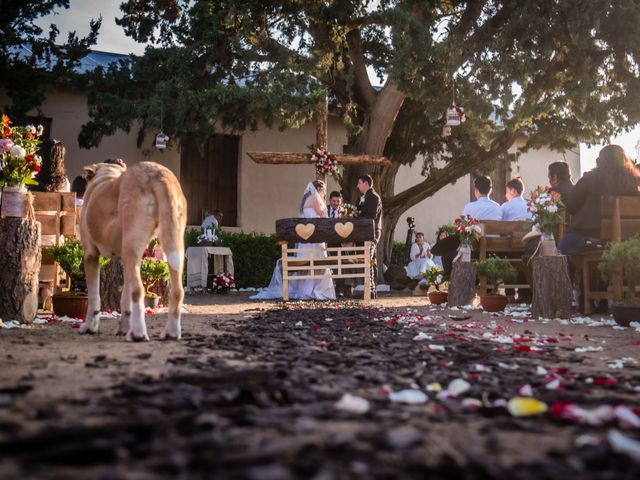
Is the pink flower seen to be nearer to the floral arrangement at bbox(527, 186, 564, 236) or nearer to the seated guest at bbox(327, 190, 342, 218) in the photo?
the floral arrangement at bbox(527, 186, 564, 236)

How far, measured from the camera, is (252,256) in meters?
17.2

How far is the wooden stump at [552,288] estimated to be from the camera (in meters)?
8.21

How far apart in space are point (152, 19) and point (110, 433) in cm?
1564

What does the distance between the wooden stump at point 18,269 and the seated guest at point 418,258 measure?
1246 cm

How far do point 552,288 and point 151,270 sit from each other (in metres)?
5.12

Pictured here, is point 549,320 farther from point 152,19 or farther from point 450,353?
Answer: point 152,19

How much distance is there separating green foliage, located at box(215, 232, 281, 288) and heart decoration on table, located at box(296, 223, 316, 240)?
15.0 ft

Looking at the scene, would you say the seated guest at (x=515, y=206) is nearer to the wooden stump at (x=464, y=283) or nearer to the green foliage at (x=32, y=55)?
the wooden stump at (x=464, y=283)

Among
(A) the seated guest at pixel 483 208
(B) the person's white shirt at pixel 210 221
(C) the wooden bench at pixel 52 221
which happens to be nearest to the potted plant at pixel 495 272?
(A) the seated guest at pixel 483 208

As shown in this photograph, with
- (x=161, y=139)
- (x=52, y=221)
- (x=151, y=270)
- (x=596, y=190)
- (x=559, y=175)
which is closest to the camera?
(x=151, y=270)

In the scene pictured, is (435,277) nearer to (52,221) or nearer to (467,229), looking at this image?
(467,229)

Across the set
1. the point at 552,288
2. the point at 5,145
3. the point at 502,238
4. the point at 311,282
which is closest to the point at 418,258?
the point at 311,282

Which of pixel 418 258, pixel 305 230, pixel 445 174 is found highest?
pixel 445 174

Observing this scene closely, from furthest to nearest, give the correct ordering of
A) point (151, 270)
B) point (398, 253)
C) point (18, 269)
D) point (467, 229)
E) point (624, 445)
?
point (398, 253)
point (467, 229)
point (151, 270)
point (18, 269)
point (624, 445)
